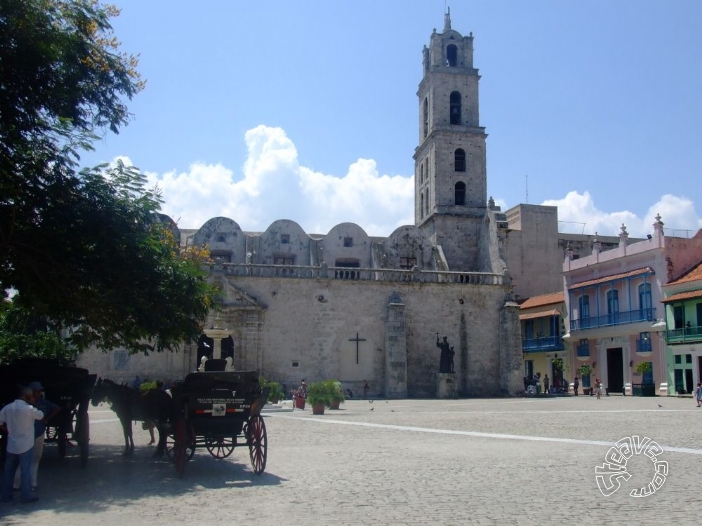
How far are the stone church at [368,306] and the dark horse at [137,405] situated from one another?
56.7ft

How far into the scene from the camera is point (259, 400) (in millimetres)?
10414

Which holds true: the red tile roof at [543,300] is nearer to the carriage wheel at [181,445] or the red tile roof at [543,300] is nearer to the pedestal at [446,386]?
the pedestal at [446,386]

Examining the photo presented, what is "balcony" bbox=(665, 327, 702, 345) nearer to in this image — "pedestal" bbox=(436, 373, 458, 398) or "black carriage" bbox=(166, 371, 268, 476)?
"pedestal" bbox=(436, 373, 458, 398)

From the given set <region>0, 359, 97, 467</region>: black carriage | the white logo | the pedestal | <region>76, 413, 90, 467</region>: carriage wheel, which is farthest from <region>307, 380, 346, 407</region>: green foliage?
<region>76, 413, 90, 467</region>: carriage wheel

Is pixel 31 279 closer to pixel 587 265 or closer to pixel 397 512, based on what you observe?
pixel 397 512

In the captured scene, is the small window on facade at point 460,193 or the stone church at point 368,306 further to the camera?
the small window on facade at point 460,193

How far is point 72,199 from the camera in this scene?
11398 millimetres

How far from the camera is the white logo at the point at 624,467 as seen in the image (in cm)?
862

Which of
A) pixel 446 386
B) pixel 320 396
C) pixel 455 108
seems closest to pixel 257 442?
pixel 320 396

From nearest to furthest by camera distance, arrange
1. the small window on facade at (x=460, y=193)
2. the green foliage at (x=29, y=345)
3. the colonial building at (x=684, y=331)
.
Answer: the green foliage at (x=29, y=345)
the colonial building at (x=684, y=331)
the small window on facade at (x=460, y=193)

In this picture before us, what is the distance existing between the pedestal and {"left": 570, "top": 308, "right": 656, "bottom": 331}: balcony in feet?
34.1

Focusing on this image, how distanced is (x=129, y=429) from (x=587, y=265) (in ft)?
113

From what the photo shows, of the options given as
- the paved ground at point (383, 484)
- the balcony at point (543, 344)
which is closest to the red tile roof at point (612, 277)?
the balcony at point (543, 344)

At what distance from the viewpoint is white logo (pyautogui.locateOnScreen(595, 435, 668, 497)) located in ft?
28.3
